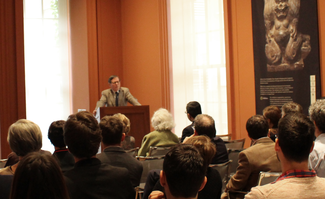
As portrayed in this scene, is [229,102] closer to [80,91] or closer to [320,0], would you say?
[320,0]

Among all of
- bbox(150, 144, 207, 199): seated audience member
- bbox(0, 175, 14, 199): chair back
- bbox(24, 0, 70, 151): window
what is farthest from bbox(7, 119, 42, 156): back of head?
bbox(24, 0, 70, 151): window

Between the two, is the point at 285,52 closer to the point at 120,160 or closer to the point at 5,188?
the point at 120,160

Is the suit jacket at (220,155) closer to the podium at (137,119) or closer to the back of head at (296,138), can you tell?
the back of head at (296,138)

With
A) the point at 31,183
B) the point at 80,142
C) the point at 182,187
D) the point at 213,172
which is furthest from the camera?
the point at 213,172

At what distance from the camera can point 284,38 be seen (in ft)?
17.7

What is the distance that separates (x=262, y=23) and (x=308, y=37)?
0.81 m

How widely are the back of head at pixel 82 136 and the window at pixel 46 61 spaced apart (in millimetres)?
5823

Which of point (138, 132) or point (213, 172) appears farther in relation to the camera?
point (138, 132)

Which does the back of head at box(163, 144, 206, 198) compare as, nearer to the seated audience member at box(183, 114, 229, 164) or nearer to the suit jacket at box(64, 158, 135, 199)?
the suit jacket at box(64, 158, 135, 199)

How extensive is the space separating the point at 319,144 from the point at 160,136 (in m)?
2.00

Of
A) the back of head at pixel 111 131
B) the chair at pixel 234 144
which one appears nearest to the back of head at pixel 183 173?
the back of head at pixel 111 131

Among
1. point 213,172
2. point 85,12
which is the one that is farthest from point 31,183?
point 85,12

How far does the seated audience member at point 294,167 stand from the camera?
4.27 ft

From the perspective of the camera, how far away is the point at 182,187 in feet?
4.29
